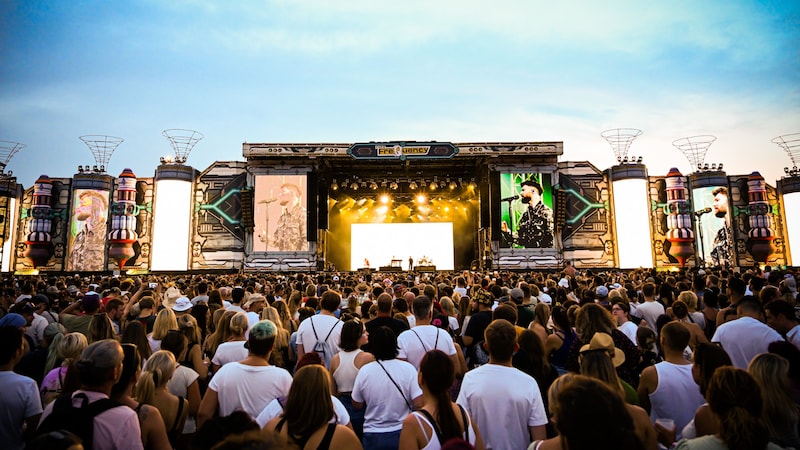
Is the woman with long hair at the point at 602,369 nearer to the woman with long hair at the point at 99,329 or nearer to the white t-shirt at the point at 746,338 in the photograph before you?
the white t-shirt at the point at 746,338

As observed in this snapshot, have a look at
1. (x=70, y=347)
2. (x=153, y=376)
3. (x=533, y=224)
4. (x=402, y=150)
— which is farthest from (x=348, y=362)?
(x=533, y=224)

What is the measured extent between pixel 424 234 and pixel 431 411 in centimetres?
3587

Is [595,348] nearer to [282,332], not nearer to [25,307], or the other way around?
[282,332]

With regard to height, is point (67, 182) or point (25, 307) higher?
point (67, 182)

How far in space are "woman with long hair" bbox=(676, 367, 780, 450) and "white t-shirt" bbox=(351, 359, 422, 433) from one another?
1.92 m

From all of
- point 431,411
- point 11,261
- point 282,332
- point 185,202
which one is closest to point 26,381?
point 282,332

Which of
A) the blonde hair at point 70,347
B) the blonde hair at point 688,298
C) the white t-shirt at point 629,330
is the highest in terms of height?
the blonde hair at point 688,298

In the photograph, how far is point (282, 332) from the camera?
19.2 ft

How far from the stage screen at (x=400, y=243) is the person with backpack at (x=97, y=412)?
1387 inches

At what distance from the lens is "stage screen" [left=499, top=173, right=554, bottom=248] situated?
103ft

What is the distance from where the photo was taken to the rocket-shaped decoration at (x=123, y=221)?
30.6 m

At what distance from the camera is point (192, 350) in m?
4.93

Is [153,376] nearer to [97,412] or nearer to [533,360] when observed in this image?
[97,412]

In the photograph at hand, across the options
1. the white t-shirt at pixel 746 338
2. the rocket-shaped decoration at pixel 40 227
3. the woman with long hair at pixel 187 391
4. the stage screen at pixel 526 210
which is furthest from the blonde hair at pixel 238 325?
the rocket-shaped decoration at pixel 40 227
